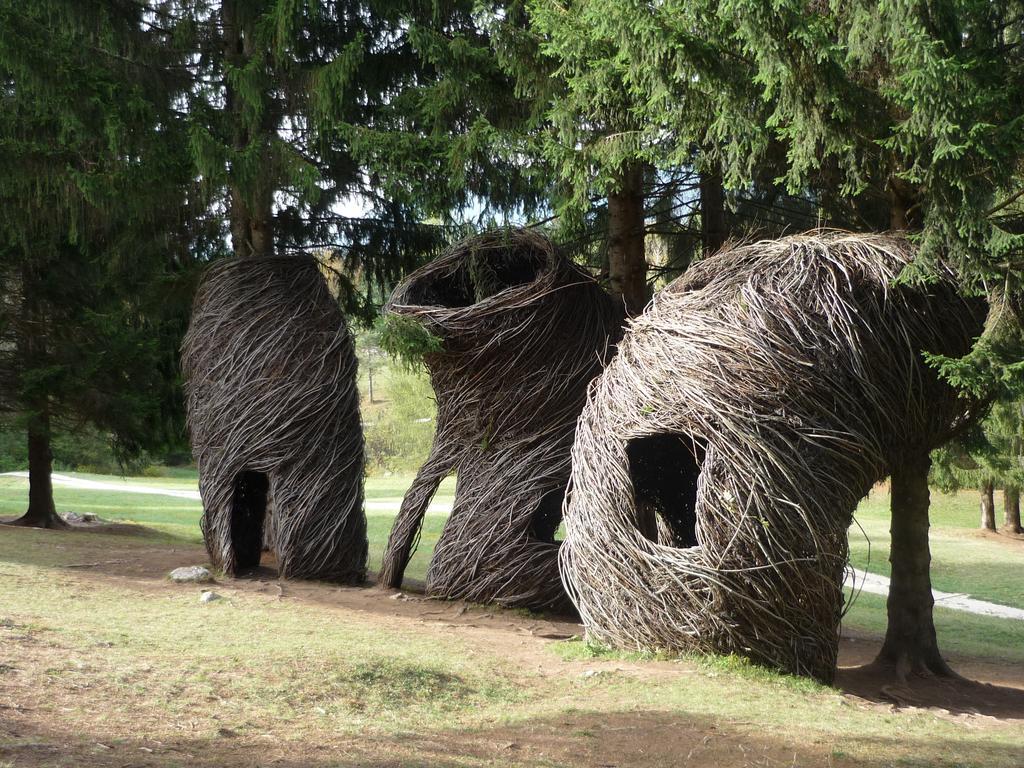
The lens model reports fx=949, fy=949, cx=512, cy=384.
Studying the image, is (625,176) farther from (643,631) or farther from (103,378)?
(103,378)

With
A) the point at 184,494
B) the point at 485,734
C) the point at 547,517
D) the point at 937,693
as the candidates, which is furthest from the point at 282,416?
the point at 184,494

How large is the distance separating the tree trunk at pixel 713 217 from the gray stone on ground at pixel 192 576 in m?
6.00

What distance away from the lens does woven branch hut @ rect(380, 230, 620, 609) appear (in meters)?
8.84

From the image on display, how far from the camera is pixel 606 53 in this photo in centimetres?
784

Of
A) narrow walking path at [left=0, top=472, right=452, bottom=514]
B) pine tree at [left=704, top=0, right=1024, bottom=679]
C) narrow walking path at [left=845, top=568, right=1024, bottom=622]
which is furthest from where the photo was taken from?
narrow walking path at [left=0, top=472, right=452, bottom=514]

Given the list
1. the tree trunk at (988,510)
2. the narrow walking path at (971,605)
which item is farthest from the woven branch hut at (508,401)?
the tree trunk at (988,510)

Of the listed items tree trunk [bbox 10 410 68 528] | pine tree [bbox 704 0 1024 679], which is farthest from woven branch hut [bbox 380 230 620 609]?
tree trunk [bbox 10 410 68 528]

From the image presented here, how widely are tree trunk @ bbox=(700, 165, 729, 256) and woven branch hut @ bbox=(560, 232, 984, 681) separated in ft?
10.0

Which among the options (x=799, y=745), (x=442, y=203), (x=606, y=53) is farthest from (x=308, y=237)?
(x=799, y=745)

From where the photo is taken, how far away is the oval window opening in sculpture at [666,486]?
334 inches

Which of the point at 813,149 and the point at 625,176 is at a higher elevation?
the point at 625,176

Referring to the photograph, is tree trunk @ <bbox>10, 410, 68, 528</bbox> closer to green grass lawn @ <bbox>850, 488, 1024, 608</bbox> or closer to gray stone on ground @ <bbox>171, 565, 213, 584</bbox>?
gray stone on ground @ <bbox>171, 565, 213, 584</bbox>

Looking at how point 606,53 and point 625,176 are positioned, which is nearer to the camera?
point 606,53

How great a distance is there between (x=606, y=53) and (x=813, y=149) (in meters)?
2.27
